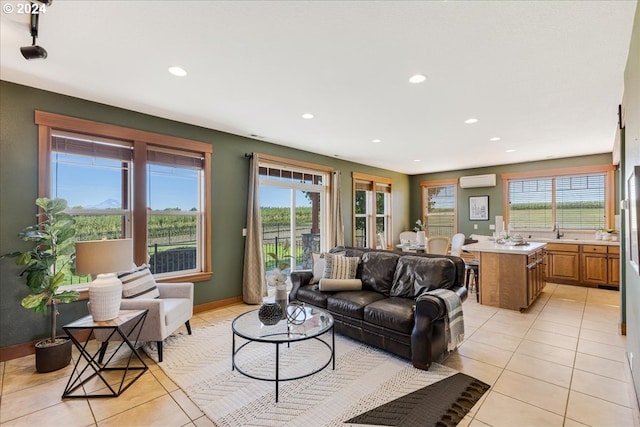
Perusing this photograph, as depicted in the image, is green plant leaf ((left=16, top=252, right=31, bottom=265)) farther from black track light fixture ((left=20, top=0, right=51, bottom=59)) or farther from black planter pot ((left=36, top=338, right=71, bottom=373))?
black track light fixture ((left=20, top=0, right=51, bottom=59))

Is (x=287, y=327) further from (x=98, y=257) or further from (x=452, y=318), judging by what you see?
(x=98, y=257)

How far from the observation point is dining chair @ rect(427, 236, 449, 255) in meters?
5.96

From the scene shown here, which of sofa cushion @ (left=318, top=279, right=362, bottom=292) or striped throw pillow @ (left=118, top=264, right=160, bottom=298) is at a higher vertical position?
striped throw pillow @ (left=118, top=264, right=160, bottom=298)

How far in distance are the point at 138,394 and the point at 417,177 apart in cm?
834

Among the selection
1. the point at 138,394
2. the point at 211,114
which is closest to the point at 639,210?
the point at 138,394

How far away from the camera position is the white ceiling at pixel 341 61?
195 cm

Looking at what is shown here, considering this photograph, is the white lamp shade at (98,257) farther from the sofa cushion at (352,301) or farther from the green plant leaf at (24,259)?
the sofa cushion at (352,301)

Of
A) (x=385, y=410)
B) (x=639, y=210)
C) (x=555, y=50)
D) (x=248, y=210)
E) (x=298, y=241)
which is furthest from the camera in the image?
(x=298, y=241)

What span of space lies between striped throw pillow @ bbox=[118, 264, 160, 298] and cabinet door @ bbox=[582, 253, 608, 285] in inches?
289

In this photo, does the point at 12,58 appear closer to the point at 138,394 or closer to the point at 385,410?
the point at 138,394

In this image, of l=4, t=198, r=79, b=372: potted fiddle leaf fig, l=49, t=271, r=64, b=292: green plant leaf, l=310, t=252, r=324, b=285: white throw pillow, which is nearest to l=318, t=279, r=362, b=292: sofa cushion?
l=310, t=252, r=324, b=285: white throw pillow

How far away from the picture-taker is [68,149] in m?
3.39

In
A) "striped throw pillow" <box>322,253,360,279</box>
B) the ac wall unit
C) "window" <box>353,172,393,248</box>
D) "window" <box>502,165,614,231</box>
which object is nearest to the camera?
"striped throw pillow" <box>322,253,360,279</box>

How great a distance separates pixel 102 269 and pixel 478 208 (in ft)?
26.2
